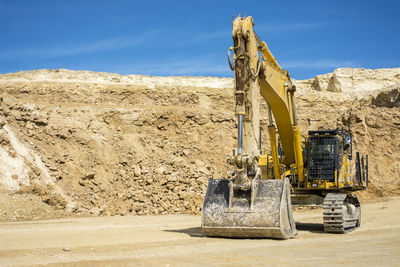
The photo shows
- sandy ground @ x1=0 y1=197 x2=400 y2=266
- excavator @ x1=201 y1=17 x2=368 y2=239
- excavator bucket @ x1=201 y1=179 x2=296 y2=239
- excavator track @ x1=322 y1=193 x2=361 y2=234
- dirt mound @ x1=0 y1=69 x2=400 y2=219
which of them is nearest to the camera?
sandy ground @ x1=0 y1=197 x2=400 y2=266

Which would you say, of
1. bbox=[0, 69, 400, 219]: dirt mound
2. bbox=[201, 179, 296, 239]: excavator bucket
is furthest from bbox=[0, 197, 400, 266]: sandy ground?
bbox=[0, 69, 400, 219]: dirt mound

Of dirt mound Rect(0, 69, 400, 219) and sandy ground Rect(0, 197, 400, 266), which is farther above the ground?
dirt mound Rect(0, 69, 400, 219)

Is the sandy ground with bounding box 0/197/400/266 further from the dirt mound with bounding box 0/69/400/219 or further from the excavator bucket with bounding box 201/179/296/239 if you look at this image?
the dirt mound with bounding box 0/69/400/219

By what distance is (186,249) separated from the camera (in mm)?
8281

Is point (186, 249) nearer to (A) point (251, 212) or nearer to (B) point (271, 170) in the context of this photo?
(A) point (251, 212)

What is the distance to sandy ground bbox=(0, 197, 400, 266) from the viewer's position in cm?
710

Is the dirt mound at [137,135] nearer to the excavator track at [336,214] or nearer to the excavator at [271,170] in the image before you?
the excavator at [271,170]

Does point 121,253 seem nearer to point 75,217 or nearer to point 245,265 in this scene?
point 245,265

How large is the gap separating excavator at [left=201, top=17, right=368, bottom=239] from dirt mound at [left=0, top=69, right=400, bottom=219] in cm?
724

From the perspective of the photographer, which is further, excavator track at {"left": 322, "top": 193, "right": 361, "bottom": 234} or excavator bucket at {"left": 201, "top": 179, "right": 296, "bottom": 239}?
excavator track at {"left": 322, "top": 193, "right": 361, "bottom": 234}

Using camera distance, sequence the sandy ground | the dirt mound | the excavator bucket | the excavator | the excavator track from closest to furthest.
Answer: the sandy ground < the excavator bucket < the excavator < the excavator track < the dirt mound

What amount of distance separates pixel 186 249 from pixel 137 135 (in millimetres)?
15632

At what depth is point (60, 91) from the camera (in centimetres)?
2619

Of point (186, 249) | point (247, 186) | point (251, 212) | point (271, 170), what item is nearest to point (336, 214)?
point (271, 170)
